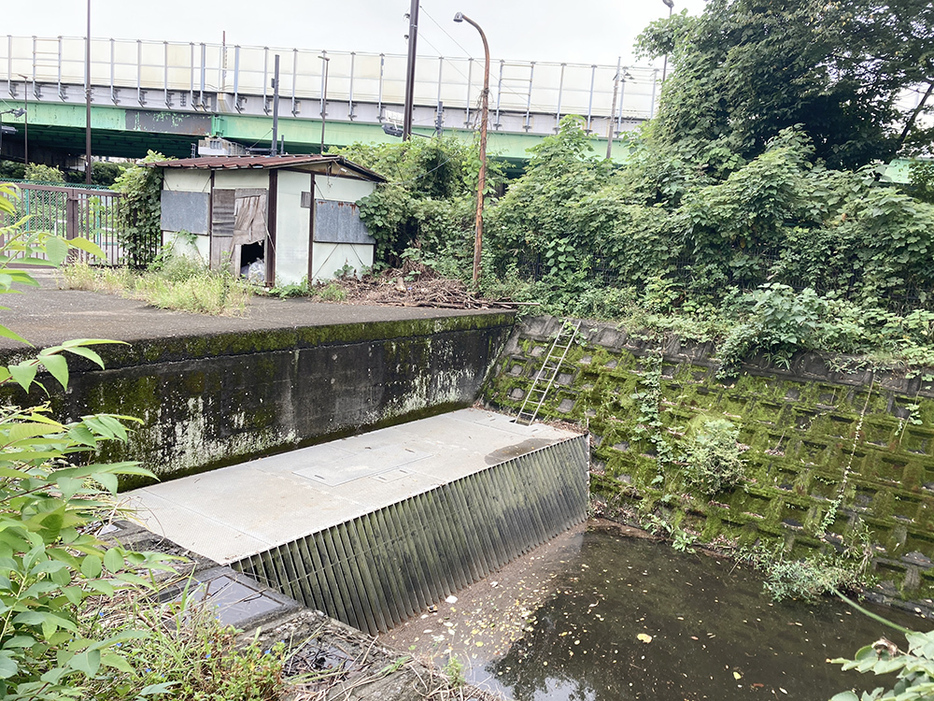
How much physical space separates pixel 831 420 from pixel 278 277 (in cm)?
830

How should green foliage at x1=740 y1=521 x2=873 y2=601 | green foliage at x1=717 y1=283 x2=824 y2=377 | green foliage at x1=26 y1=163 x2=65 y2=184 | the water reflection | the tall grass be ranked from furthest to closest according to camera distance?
1. green foliage at x1=26 y1=163 x2=65 y2=184
2. green foliage at x1=717 y1=283 x2=824 y2=377
3. the tall grass
4. green foliage at x1=740 y1=521 x2=873 y2=601
5. the water reflection

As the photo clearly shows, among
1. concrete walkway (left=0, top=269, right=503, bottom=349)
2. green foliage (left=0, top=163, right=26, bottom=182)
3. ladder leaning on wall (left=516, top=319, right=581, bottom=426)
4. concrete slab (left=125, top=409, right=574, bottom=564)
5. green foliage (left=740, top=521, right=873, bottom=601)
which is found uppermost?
green foliage (left=0, top=163, right=26, bottom=182)

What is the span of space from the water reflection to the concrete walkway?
12.5 feet

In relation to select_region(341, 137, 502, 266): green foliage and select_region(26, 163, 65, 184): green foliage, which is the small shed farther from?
select_region(26, 163, 65, 184): green foliage

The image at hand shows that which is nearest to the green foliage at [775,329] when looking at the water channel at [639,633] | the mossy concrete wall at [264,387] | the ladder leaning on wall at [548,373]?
the ladder leaning on wall at [548,373]

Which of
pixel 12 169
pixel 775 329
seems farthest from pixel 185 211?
pixel 12 169

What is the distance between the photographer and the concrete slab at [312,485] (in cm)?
444

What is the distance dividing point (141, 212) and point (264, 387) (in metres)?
7.79

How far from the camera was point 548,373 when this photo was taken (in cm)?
922

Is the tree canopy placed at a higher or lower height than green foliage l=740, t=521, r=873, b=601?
higher

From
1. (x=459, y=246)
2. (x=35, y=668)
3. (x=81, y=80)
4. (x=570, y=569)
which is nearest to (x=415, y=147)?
(x=459, y=246)

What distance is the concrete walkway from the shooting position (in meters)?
5.35

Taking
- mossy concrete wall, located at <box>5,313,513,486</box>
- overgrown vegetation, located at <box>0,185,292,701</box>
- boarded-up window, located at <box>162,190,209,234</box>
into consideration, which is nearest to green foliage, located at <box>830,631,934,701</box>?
overgrown vegetation, located at <box>0,185,292,701</box>

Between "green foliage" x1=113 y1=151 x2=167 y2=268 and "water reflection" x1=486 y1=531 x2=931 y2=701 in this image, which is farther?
"green foliage" x1=113 y1=151 x2=167 y2=268
